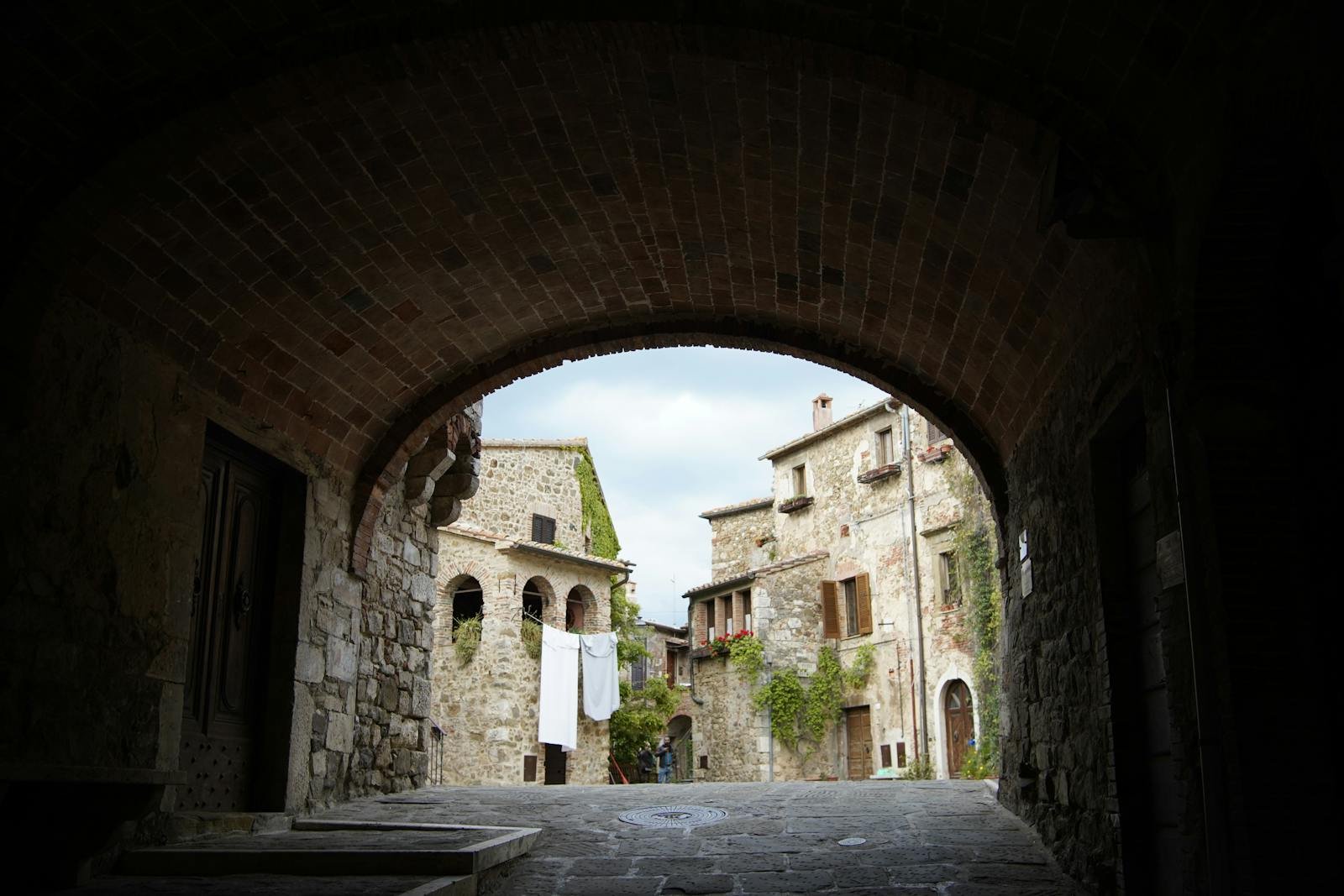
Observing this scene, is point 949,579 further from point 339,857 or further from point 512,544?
point 339,857

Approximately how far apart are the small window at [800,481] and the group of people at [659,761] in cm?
704

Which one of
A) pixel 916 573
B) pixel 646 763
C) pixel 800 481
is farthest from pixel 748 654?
pixel 800 481

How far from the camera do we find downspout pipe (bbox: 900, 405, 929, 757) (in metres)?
22.2

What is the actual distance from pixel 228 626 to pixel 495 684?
51.8ft

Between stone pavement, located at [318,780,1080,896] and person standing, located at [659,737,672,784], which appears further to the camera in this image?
person standing, located at [659,737,672,784]

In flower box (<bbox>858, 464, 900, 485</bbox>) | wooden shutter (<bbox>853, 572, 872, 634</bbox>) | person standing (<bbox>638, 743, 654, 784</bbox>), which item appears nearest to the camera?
flower box (<bbox>858, 464, 900, 485</bbox>)

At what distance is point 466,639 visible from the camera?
22.5m

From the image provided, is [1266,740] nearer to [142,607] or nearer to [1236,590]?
[1236,590]

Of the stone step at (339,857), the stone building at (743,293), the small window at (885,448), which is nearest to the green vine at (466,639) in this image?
the small window at (885,448)

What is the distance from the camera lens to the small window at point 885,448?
25.2 metres

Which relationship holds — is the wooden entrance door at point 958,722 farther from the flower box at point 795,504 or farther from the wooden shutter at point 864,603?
the flower box at point 795,504

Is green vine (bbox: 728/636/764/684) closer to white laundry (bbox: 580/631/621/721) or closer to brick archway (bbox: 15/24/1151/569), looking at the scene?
white laundry (bbox: 580/631/621/721)

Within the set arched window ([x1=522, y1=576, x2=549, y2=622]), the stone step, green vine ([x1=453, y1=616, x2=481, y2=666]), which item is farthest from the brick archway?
arched window ([x1=522, y1=576, x2=549, y2=622])

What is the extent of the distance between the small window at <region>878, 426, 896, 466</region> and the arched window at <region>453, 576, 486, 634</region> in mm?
9102
